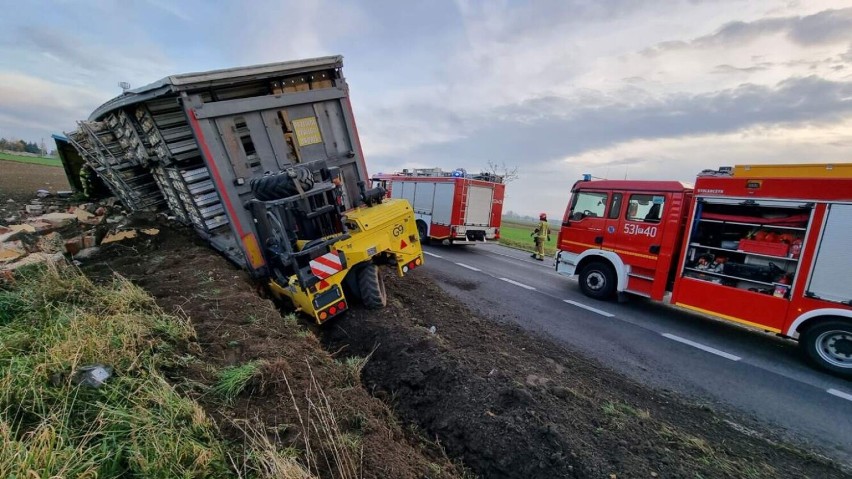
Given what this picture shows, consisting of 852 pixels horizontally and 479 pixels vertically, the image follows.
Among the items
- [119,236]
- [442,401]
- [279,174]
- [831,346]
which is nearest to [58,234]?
[119,236]

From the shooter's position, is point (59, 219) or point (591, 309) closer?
point (591, 309)

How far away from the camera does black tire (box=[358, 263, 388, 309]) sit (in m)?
5.18

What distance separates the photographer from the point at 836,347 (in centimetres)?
506

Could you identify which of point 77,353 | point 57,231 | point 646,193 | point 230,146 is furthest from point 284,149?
point 646,193

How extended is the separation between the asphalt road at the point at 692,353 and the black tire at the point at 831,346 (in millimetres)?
153

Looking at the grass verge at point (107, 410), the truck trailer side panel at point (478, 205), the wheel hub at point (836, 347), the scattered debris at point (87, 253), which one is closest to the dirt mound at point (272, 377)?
the grass verge at point (107, 410)

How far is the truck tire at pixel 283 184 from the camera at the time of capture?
4594 millimetres

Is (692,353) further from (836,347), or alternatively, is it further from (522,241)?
(522,241)

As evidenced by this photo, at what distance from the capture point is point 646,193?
23.5ft

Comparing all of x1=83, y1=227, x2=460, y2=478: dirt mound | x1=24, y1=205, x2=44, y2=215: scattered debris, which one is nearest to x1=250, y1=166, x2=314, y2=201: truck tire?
x1=83, y1=227, x2=460, y2=478: dirt mound

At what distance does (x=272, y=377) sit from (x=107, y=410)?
0.96 m

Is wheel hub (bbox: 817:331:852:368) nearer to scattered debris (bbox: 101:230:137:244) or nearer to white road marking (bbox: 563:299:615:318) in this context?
white road marking (bbox: 563:299:615:318)

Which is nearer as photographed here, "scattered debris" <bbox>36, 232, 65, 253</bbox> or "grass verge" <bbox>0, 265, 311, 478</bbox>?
"grass verge" <bbox>0, 265, 311, 478</bbox>

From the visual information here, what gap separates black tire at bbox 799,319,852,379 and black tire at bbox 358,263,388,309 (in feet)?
19.8
